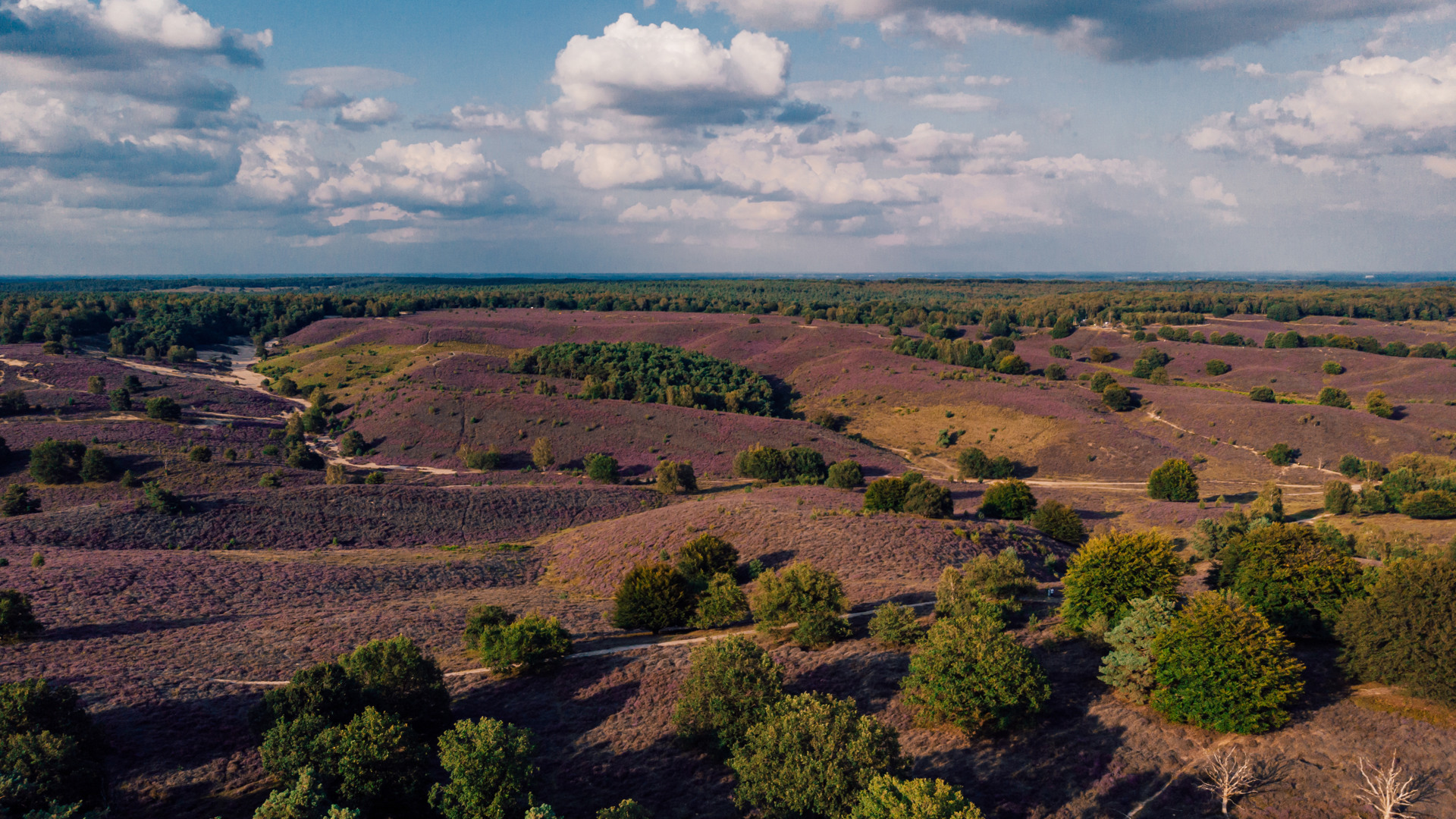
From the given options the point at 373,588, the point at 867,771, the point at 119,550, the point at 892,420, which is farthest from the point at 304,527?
the point at 892,420

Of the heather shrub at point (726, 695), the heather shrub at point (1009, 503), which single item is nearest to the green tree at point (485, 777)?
the heather shrub at point (726, 695)

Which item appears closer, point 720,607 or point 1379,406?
point 720,607

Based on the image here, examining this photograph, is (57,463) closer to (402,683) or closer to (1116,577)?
(402,683)

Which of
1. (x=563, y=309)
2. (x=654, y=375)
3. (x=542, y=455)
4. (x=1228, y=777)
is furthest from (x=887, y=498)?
(x=563, y=309)

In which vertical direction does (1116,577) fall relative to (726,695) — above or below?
above

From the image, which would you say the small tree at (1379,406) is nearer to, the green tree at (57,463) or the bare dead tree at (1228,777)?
the bare dead tree at (1228,777)

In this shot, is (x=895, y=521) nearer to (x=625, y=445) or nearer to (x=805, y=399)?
(x=625, y=445)
